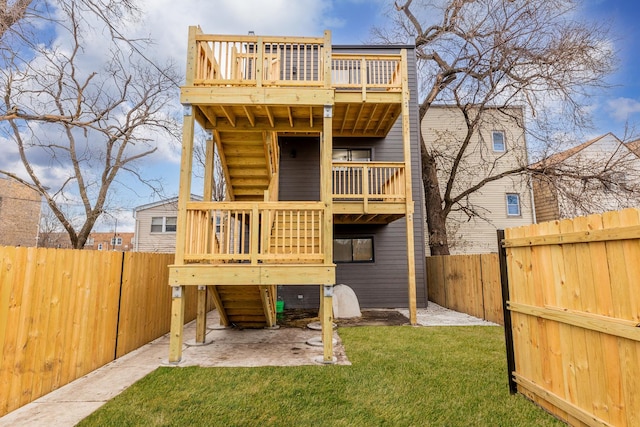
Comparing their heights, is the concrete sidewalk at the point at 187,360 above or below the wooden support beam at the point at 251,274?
below

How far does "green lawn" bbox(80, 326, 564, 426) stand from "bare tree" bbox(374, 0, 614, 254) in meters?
9.49

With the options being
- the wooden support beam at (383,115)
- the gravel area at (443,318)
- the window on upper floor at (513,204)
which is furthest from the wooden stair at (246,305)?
the window on upper floor at (513,204)

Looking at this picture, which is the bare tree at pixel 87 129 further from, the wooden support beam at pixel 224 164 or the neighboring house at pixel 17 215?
the neighboring house at pixel 17 215

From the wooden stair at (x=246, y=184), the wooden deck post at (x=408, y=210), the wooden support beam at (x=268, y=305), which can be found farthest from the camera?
the wooden deck post at (x=408, y=210)

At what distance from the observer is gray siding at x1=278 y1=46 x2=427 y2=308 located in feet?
35.4

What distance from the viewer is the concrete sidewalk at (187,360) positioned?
3.25 metres

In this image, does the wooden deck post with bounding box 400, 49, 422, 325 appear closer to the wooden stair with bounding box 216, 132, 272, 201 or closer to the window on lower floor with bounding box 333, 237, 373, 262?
the window on lower floor with bounding box 333, 237, 373, 262

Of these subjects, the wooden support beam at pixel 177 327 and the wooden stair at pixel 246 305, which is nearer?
the wooden support beam at pixel 177 327

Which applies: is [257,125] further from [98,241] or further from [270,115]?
[98,241]

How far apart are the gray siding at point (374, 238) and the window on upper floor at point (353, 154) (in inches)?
5.9

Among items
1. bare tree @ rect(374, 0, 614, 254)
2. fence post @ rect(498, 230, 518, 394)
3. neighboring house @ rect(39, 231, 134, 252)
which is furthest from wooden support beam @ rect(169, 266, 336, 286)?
neighboring house @ rect(39, 231, 134, 252)

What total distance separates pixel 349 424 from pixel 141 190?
12460 millimetres

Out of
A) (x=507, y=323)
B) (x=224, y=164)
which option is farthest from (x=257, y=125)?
(x=507, y=323)

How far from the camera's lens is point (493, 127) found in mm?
15617
